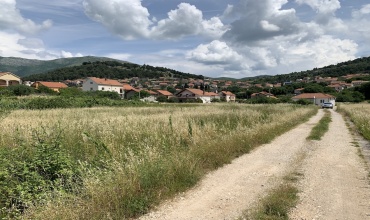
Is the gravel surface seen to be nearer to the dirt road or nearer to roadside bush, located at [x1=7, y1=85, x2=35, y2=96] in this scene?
the dirt road

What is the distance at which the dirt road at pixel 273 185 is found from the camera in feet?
18.0

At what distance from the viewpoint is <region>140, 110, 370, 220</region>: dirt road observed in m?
5.50

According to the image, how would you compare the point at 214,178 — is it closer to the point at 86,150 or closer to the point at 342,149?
the point at 86,150

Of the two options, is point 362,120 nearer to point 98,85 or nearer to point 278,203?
point 278,203

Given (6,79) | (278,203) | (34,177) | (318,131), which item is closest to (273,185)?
(278,203)

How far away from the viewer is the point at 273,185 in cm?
713

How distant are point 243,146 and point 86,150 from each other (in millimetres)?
A: 5824

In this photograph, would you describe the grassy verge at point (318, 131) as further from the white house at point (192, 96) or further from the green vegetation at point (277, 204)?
the white house at point (192, 96)

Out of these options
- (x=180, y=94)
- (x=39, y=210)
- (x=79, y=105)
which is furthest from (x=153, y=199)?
(x=180, y=94)

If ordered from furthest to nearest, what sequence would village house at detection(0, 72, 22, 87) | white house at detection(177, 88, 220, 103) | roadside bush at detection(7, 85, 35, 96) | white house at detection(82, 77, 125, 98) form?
white house at detection(82, 77, 125, 98)
white house at detection(177, 88, 220, 103)
village house at detection(0, 72, 22, 87)
roadside bush at detection(7, 85, 35, 96)

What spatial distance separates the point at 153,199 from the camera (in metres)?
5.88

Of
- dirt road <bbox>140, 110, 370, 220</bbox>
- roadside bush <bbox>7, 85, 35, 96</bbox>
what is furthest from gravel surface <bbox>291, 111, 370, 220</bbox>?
roadside bush <bbox>7, 85, 35, 96</bbox>

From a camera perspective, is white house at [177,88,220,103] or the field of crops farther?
white house at [177,88,220,103]

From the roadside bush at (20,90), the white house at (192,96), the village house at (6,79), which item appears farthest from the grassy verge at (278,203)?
the village house at (6,79)
